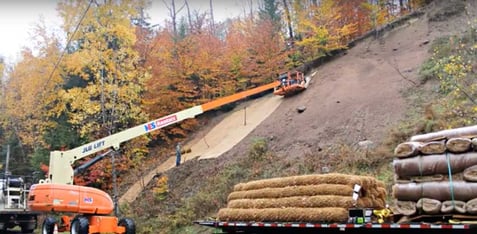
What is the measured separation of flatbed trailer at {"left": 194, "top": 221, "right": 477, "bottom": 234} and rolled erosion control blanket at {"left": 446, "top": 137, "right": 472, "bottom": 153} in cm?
120

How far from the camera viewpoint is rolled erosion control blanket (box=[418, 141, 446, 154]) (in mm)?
6855

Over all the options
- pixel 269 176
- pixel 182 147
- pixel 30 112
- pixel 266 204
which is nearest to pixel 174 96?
pixel 182 147

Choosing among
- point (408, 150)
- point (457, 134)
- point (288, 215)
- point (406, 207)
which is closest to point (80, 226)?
point (288, 215)

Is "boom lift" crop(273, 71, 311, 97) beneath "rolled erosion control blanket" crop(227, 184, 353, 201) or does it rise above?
above

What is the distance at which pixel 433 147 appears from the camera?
695 centimetres

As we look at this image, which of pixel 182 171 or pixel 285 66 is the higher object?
pixel 285 66

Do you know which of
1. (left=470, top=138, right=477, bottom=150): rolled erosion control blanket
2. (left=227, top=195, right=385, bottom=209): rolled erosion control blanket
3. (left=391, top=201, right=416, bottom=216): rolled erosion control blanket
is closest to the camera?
(left=470, top=138, right=477, bottom=150): rolled erosion control blanket

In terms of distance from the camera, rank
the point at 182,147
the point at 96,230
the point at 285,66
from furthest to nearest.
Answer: the point at 285,66, the point at 182,147, the point at 96,230

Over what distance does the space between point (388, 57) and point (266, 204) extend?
23562 mm

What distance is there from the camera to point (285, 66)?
3447cm

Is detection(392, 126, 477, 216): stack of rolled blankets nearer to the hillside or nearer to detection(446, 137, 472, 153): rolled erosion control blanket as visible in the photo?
detection(446, 137, 472, 153): rolled erosion control blanket

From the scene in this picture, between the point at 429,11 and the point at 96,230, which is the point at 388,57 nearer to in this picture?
the point at 429,11

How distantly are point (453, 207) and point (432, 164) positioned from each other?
0.68m

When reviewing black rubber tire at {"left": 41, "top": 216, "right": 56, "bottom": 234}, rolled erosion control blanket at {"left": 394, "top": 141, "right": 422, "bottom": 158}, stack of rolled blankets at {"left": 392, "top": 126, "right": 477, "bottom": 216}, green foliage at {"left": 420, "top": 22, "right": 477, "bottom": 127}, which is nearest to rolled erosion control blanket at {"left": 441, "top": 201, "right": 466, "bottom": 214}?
stack of rolled blankets at {"left": 392, "top": 126, "right": 477, "bottom": 216}
